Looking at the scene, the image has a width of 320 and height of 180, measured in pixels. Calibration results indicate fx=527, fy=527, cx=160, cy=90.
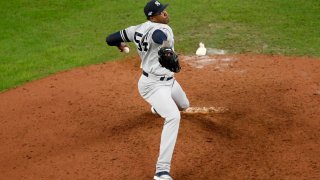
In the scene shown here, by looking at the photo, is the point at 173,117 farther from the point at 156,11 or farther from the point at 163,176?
the point at 156,11

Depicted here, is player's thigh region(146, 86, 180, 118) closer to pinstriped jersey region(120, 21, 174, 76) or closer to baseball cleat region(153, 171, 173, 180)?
pinstriped jersey region(120, 21, 174, 76)

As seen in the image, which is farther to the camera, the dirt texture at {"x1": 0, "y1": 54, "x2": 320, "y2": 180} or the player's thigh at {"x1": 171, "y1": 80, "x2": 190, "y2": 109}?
the player's thigh at {"x1": 171, "y1": 80, "x2": 190, "y2": 109}

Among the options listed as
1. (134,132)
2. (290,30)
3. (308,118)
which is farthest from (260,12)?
(134,132)

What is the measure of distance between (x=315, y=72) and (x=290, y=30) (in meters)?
3.02

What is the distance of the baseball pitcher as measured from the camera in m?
6.22

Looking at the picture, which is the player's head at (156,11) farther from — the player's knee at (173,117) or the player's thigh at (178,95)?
the player's knee at (173,117)

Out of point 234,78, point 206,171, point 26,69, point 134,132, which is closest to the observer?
point 206,171

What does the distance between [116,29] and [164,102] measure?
270 inches

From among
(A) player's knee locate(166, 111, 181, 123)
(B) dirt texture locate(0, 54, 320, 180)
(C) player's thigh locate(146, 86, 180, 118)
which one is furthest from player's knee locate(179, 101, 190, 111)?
(A) player's knee locate(166, 111, 181, 123)

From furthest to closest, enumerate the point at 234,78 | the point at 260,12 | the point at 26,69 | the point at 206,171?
the point at 260,12
the point at 26,69
the point at 234,78
the point at 206,171

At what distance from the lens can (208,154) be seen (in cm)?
689

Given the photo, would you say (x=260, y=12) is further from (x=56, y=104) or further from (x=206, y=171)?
(x=206, y=171)

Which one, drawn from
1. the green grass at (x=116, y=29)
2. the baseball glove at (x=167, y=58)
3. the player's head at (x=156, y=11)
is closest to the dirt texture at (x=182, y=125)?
the green grass at (x=116, y=29)

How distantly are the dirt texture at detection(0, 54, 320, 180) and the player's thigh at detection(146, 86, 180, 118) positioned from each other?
0.74 metres
